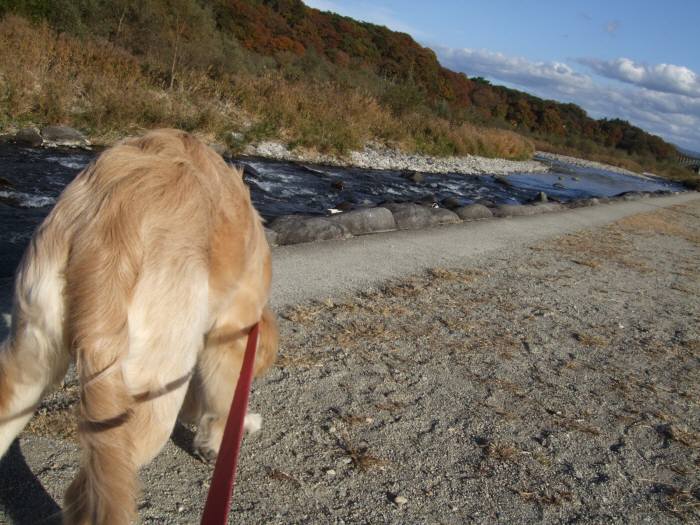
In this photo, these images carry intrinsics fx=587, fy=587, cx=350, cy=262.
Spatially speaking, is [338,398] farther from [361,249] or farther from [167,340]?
[361,249]

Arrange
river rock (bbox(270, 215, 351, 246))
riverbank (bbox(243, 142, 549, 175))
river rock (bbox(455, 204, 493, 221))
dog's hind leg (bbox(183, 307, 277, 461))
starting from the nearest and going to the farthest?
1. dog's hind leg (bbox(183, 307, 277, 461))
2. river rock (bbox(270, 215, 351, 246))
3. river rock (bbox(455, 204, 493, 221))
4. riverbank (bbox(243, 142, 549, 175))

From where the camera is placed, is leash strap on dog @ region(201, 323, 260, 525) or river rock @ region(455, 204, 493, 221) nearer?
leash strap on dog @ region(201, 323, 260, 525)

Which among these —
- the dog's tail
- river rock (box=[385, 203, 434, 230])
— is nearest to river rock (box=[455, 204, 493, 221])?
river rock (box=[385, 203, 434, 230])

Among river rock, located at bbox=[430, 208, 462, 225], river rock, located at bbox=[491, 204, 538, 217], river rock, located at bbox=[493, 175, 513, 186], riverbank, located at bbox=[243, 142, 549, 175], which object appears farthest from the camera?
river rock, located at bbox=[493, 175, 513, 186]

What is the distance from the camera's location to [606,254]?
9.95m

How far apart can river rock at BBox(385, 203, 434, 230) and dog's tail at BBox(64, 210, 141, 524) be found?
7.61 metres

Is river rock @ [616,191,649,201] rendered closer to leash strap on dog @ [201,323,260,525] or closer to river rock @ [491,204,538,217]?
river rock @ [491,204,538,217]

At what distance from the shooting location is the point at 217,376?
2.53 metres

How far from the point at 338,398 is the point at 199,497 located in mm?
1227

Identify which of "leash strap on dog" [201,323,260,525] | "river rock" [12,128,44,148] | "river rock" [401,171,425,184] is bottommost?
"river rock" [12,128,44,148]

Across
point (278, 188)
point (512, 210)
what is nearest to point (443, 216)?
point (512, 210)

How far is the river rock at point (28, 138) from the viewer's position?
461 inches

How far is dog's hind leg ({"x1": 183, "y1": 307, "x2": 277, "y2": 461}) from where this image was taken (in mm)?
2420

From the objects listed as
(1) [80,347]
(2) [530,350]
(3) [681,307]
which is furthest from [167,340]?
(3) [681,307]
